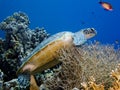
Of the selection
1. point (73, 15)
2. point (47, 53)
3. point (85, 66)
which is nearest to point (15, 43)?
point (47, 53)

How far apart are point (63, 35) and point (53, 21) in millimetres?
72555

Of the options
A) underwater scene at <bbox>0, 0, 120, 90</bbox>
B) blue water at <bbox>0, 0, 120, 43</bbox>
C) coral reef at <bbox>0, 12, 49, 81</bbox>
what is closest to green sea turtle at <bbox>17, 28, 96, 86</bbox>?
underwater scene at <bbox>0, 0, 120, 90</bbox>

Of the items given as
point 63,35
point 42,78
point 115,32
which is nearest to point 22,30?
point 42,78

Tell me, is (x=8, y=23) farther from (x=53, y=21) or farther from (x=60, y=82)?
(x=53, y=21)

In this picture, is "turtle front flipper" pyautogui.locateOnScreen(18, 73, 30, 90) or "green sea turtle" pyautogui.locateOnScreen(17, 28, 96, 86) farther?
"turtle front flipper" pyautogui.locateOnScreen(18, 73, 30, 90)

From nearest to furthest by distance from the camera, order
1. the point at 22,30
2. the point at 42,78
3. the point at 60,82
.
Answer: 1. the point at 60,82
2. the point at 42,78
3. the point at 22,30

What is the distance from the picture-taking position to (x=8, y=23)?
7141 mm

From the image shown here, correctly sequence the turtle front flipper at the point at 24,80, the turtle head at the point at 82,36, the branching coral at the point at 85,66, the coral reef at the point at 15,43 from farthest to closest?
the coral reef at the point at 15,43
the turtle front flipper at the point at 24,80
the turtle head at the point at 82,36
the branching coral at the point at 85,66

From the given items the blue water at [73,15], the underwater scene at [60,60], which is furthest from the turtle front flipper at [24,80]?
the blue water at [73,15]

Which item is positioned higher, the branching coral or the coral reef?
the coral reef

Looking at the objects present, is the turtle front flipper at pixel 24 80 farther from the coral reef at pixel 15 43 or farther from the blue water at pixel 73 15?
the blue water at pixel 73 15

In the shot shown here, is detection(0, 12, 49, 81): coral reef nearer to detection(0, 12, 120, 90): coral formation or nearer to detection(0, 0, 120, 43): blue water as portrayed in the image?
detection(0, 12, 120, 90): coral formation

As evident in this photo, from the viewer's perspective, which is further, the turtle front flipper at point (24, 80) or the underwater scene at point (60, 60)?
the turtle front flipper at point (24, 80)

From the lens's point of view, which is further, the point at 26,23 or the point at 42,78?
the point at 26,23
